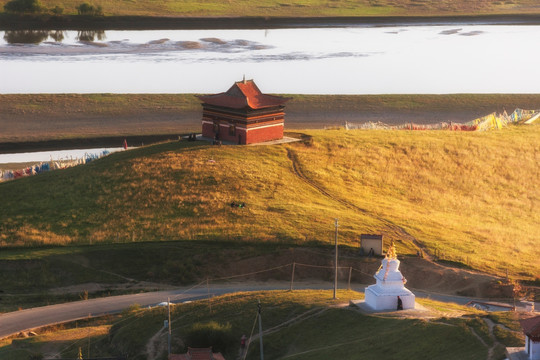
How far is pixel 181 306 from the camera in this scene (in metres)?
51.7

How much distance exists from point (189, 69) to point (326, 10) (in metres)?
52.0

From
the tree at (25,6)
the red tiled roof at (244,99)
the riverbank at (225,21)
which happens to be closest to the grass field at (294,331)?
the red tiled roof at (244,99)

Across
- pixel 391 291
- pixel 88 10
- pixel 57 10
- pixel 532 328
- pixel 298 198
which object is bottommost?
pixel 298 198

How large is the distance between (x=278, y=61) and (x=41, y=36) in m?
41.0

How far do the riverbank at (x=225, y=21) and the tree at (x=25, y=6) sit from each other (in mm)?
1067

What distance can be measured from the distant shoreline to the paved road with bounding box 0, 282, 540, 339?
4670 inches

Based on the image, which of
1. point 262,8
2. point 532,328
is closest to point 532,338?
point 532,328

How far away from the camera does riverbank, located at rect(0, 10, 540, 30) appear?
174m

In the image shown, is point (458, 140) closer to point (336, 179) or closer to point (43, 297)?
point (336, 179)

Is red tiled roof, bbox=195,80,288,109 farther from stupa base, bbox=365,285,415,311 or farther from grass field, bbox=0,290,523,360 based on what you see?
stupa base, bbox=365,285,415,311

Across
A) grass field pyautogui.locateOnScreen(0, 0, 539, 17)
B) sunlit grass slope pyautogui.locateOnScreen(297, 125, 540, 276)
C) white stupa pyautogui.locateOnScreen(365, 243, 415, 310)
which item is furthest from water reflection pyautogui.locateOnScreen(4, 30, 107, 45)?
white stupa pyautogui.locateOnScreen(365, 243, 415, 310)

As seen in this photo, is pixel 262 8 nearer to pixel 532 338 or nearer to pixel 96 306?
pixel 96 306

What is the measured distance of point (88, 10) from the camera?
174250 millimetres

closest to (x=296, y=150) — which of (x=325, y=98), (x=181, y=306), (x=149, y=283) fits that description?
(x=149, y=283)
